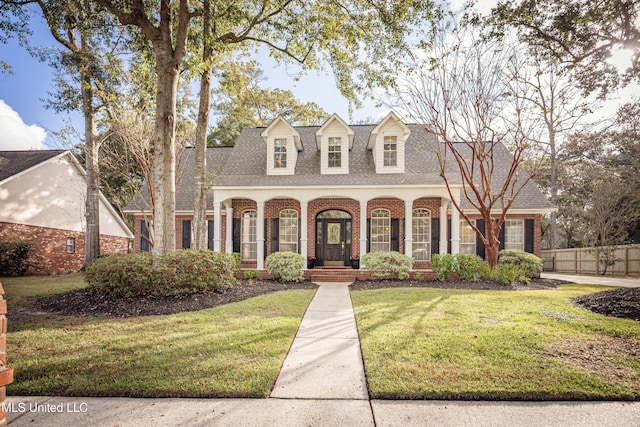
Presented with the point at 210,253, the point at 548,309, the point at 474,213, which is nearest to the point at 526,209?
the point at 474,213

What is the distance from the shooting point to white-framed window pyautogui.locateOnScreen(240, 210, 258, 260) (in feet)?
48.0

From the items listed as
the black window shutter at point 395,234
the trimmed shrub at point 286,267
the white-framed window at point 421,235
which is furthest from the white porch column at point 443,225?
the trimmed shrub at point 286,267

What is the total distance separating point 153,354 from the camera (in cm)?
401

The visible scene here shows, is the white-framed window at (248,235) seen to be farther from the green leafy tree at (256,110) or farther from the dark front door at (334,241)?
the green leafy tree at (256,110)

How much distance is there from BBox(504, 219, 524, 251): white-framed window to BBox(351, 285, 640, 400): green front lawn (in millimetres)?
8751

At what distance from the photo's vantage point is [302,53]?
10.9 meters

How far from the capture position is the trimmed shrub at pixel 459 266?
10727 mm

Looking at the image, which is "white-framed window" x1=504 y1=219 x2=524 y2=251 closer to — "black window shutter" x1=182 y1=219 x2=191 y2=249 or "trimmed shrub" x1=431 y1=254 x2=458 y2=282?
"trimmed shrub" x1=431 y1=254 x2=458 y2=282

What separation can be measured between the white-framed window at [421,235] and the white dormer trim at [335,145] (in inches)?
152

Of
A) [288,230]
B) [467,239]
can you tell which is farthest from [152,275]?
[467,239]

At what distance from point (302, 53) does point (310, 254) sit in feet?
26.3

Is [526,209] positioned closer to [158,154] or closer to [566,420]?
[566,420]

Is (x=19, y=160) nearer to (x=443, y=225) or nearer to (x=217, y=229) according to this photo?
(x=217, y=229)

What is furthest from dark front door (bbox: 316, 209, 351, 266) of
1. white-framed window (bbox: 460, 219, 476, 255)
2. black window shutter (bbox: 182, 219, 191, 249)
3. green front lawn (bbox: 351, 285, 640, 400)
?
green front lawn (bbox: 351, 285, 640, 400)
